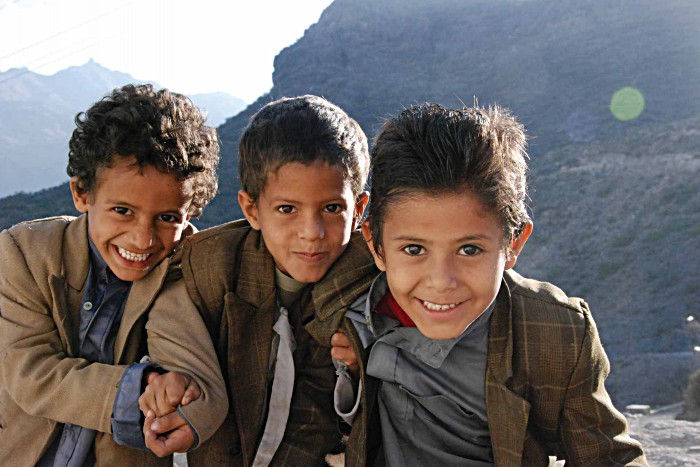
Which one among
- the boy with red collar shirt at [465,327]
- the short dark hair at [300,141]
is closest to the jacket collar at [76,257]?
the short dark hair at [300,141]

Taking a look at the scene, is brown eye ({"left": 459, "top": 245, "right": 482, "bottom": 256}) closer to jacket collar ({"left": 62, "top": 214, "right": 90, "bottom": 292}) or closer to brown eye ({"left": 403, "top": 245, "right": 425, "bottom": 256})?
brown eye ({"left": 403, "top": 245, "right": 425, "bottom": 256})

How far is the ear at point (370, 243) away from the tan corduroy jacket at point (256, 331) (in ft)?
0.34

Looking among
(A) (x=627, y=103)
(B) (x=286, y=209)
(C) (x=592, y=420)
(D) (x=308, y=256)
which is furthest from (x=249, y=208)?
(A) (x=627, y=103)

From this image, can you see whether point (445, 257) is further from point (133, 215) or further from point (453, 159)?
point (133, 215)

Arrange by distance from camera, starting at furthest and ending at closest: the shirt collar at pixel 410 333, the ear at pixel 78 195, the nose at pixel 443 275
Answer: the ear at pixel 78 195 < the shirt collar at pixel 410 333 < the nose at pixel 443 275

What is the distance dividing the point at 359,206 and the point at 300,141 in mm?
320

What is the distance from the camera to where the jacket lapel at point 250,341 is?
2080mm

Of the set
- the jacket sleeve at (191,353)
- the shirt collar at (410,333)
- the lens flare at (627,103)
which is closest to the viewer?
the jacket sleeve at (191,353)

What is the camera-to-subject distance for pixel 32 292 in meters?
2.13

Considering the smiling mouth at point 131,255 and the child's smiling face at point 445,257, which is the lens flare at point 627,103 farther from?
the smiling mouth at point 131,255

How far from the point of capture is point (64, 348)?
2.13m

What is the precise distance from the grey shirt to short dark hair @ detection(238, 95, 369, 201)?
0.42m

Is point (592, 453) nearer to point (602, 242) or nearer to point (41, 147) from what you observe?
point (602, 242)

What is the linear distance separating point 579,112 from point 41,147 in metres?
166
